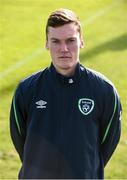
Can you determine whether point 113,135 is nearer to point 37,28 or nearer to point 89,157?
point 89,157

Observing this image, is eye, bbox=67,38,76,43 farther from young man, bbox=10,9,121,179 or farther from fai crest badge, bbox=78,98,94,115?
fai crest badge, bbox=78,98,94,115

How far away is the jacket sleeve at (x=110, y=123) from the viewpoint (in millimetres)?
3946

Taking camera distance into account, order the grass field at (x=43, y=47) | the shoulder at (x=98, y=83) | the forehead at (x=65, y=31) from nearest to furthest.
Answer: the forehead at (x=65, y=31)
the shoulder at (x=98, y=83)
the grass field at (x=43, y=47)

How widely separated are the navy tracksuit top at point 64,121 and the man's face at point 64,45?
0.10m

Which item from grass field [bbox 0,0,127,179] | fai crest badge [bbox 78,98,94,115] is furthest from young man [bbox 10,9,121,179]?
grass field [bbox 0,0,127,179]

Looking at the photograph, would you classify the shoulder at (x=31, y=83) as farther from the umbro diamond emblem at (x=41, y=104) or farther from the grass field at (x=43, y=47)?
the grass field at (x=43, y=47)

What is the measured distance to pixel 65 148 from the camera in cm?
377

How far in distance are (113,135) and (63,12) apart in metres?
1.04

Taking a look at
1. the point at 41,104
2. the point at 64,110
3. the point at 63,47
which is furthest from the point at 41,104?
the point at 63,47

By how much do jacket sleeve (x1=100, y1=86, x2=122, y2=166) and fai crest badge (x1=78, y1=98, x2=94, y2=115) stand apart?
0.43 feet

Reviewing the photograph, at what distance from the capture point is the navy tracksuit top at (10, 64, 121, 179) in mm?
3777

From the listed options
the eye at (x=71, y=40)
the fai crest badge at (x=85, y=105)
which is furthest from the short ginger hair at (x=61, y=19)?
the fai crest badge at (x=85, y=105)

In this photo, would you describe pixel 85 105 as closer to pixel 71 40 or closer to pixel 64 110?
pixel 64 110

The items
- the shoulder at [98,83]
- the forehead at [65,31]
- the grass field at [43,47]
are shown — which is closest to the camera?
the forehead at [65,31]
